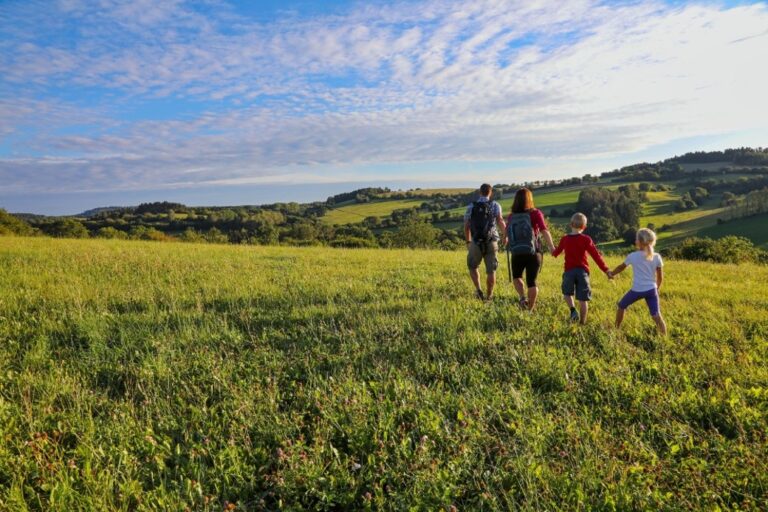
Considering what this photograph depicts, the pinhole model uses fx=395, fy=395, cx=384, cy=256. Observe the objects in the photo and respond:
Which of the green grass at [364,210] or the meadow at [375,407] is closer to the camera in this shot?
the meadow at [375,407]

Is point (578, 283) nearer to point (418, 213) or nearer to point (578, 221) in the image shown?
point (578, 221)

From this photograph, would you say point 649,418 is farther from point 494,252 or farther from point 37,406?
point 37,406

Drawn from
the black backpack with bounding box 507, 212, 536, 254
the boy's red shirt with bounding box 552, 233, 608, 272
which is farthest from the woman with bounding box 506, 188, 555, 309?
the boy's red shirt with bounding box 552, 233, 608, 272

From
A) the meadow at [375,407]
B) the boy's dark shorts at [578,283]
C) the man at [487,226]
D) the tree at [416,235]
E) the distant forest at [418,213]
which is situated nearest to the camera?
the meadow at [375,407]

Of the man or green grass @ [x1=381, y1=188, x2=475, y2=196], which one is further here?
green grass @ [x1=381, y1=188, x2=475, y2=196]

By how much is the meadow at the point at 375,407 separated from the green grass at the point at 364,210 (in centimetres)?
8315

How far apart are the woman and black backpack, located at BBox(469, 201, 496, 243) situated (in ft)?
1.86

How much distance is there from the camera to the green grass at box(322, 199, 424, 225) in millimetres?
93438

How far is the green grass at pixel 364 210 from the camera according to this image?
9344 cm

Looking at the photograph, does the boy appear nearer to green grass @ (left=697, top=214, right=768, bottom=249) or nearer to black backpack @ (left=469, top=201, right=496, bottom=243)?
black backpack @ (left=469, top=201, right=496, bottom=243)

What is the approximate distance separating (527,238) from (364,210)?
96.0 m

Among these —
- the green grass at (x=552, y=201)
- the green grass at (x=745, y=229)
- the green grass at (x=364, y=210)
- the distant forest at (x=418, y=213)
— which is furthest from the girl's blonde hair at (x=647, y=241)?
the green grass at (x=364, y=210)

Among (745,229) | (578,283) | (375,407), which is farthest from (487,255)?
(745,229)

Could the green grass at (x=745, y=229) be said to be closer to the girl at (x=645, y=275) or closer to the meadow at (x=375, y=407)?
the girl at (x=645, y=275)
